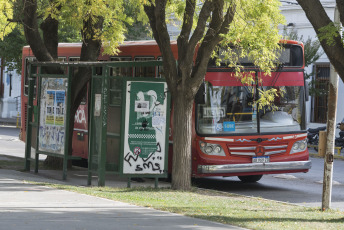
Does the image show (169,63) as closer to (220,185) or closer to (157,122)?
(157,122)

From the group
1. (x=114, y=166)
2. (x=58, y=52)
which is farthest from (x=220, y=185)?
(x=58, y=52)

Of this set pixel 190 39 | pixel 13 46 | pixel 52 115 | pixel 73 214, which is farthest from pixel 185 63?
pixel 13 46

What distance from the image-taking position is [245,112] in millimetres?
16234

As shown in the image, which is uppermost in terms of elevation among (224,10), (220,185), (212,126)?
(224,10)

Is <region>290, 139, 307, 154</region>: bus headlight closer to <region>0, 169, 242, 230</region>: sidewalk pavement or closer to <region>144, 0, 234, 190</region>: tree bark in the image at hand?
<region>144, 0, 234, 190</region>: tree bark

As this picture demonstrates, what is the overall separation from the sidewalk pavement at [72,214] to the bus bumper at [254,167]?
3.83 m

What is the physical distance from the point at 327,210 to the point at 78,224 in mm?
4900

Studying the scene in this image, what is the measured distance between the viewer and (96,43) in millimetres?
17891

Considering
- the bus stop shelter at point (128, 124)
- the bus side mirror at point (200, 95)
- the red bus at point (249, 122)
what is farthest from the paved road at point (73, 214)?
the red bus at point (249, 122)

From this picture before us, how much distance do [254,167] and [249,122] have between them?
967 mm

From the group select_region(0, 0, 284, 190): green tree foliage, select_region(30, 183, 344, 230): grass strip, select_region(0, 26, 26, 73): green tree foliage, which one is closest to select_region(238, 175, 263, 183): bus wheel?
select_region(0, 0, 284, 190): green tree foliage

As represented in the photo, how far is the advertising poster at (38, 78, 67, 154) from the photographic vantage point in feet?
53.0

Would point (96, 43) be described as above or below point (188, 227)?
above

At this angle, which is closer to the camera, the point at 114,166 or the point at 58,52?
the point at 114,166
